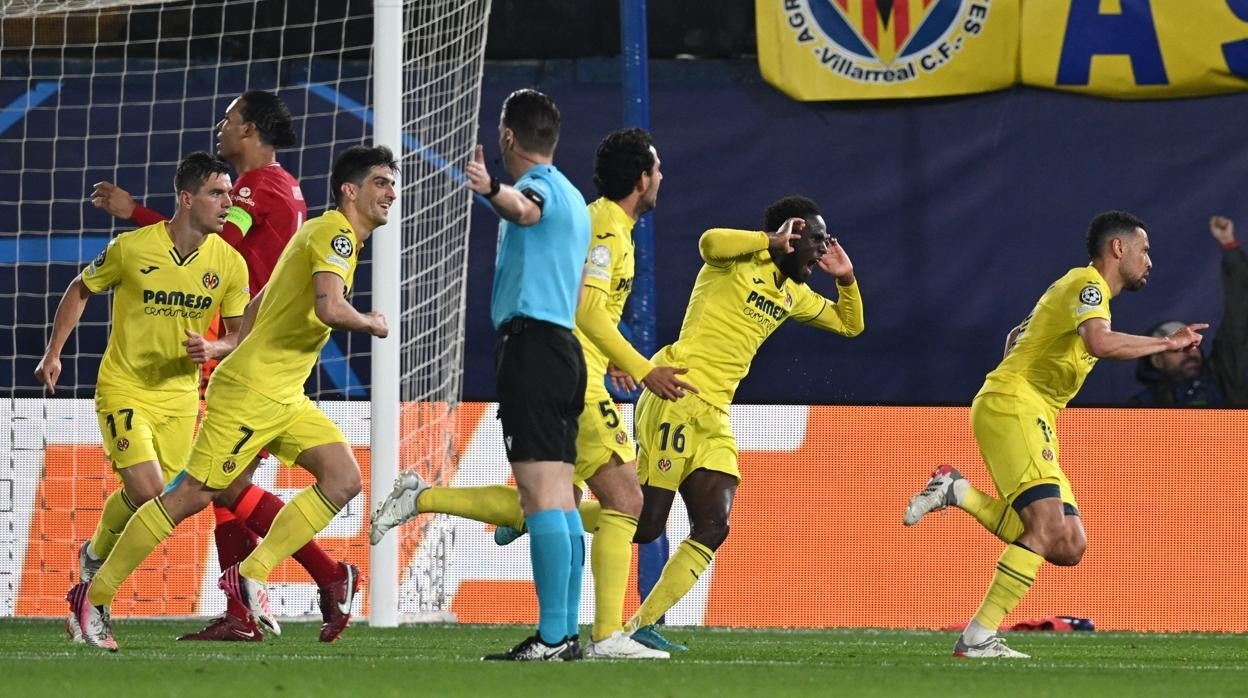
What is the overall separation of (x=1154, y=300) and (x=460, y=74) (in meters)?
3.97

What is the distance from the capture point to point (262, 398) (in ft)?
24.0

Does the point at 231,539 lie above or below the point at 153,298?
below

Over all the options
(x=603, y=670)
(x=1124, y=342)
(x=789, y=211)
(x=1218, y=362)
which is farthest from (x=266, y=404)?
(x=1218, y=362)

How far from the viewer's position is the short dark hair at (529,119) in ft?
20.5

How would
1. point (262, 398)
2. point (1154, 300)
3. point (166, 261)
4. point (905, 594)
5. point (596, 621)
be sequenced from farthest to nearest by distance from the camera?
point (1154, 300) → point (905, 594) → point (166, 261) → point (262, 398) → point (596, 621)

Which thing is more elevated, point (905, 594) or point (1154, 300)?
point (1154, 300)

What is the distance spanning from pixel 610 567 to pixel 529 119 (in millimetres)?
1475

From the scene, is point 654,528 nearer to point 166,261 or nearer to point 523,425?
point 523,425

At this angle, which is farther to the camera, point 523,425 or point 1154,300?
point 1154,300

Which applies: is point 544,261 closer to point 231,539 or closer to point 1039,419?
point 1039,419

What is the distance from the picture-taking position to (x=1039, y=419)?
7445 millimetres

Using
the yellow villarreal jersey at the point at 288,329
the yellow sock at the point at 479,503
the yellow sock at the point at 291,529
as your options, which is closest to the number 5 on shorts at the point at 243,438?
the yellow villarreal jersey at the point at 288,329

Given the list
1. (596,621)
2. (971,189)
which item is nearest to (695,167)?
(971,189)

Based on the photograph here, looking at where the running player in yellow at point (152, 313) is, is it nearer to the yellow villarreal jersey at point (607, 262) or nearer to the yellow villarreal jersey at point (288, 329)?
the yellow villarreal jersey at point (288, 329)
